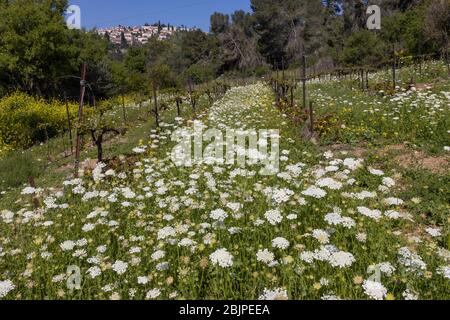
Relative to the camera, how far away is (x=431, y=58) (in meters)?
32.0

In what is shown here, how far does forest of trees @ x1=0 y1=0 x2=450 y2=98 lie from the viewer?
32562 mm

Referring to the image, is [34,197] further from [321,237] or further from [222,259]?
[321,237]

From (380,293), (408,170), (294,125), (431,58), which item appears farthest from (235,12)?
(380,293)

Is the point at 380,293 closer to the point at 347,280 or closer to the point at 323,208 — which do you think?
the point at 347,280

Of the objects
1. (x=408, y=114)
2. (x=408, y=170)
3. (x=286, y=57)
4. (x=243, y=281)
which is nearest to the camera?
(x=243, y=281)

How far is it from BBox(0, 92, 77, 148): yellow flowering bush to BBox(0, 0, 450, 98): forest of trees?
335 cm

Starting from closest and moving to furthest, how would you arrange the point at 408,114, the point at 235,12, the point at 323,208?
the point at 323,208 < the point at 408,114 < the point at 235,12

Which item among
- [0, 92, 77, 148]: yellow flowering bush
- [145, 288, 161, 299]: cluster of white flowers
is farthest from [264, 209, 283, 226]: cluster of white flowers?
[0, 92, 77, 148]: yellow flowering bush

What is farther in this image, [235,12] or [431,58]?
[235,12]

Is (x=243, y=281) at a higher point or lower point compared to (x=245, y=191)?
lower

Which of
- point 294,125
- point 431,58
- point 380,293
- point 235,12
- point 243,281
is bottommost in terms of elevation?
point 243,281

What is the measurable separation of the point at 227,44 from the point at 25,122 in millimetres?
51041

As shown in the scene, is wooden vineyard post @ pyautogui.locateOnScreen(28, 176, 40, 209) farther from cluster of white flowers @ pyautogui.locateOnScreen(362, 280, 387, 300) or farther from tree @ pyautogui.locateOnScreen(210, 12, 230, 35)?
tree @ pyautogui.locateOnScreen(210, 12, 230, 35)
